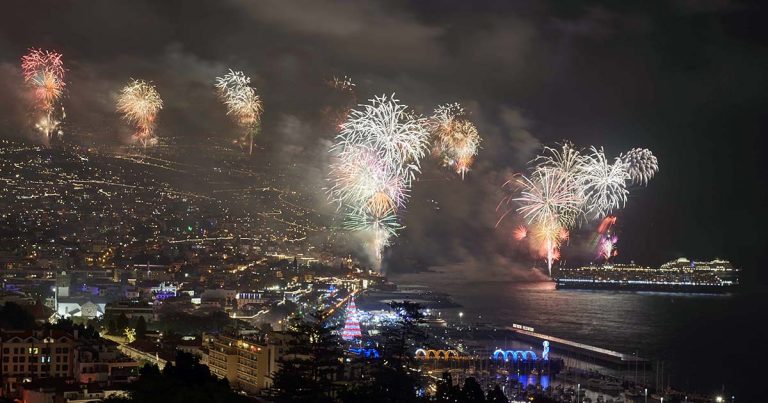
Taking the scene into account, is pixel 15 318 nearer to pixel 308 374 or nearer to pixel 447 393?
pixel 308 374

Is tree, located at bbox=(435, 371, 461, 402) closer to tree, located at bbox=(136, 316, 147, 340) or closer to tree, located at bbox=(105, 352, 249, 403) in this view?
tree, located at bbox=(105, 352, 249, 403)

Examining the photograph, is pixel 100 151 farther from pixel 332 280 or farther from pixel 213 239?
pixel 332 280

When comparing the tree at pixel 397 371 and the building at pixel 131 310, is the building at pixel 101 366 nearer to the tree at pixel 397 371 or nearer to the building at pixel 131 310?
the tree at pixel 397 371

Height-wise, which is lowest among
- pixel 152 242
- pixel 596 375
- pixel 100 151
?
pixel 596 375

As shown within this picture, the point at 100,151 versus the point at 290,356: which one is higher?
the point at 100,151

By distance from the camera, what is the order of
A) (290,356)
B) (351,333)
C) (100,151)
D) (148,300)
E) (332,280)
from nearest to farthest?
(290,356) → (351,333) → (148,300) → (100,151) → (332,280)

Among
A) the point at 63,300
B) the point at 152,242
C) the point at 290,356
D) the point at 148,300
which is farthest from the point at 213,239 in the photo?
the point at 290,356

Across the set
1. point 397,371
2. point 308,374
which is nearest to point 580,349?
point 397,371

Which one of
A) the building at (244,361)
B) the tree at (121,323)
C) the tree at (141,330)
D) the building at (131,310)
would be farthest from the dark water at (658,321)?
the tree at (121,323)

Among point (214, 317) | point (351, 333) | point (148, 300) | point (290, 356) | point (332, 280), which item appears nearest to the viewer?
point (290, 356)
